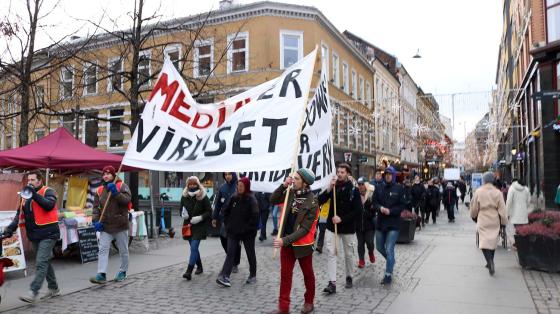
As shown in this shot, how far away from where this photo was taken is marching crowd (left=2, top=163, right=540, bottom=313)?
18.9 feet

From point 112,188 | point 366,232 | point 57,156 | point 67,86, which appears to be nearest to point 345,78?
point 67,86

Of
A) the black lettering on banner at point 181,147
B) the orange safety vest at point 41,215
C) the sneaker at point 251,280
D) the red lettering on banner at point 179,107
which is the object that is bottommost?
the sneaker at point 251,280

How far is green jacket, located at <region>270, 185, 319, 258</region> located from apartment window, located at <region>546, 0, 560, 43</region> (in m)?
19.8

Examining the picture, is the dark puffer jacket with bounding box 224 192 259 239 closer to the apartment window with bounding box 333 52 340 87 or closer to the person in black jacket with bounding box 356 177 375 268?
the person in black jacket with bounding box 356 177 375 268

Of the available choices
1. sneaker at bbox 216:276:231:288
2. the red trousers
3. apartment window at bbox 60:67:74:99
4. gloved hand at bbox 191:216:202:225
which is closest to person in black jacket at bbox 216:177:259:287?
sneaker at bbox 216:276:231:288

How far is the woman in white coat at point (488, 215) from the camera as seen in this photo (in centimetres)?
817

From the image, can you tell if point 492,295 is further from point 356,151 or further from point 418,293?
point 356,151

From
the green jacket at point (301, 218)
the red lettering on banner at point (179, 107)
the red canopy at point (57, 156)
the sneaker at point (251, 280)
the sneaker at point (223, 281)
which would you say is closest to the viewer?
the green jacket at point (301, 218)

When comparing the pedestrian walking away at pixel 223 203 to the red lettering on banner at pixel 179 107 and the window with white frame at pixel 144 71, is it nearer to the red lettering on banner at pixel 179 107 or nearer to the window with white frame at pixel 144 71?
the red lettering on banner at pixel 179 107

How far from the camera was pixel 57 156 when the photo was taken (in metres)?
10.9

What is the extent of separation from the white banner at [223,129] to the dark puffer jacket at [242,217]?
140 cm

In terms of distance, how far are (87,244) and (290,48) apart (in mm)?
19792

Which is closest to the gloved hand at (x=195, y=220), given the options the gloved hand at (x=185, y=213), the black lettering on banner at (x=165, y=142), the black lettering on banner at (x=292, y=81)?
the gloved hand at (x=185, y=213)

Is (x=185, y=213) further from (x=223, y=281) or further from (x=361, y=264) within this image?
(x=361, y=264)
